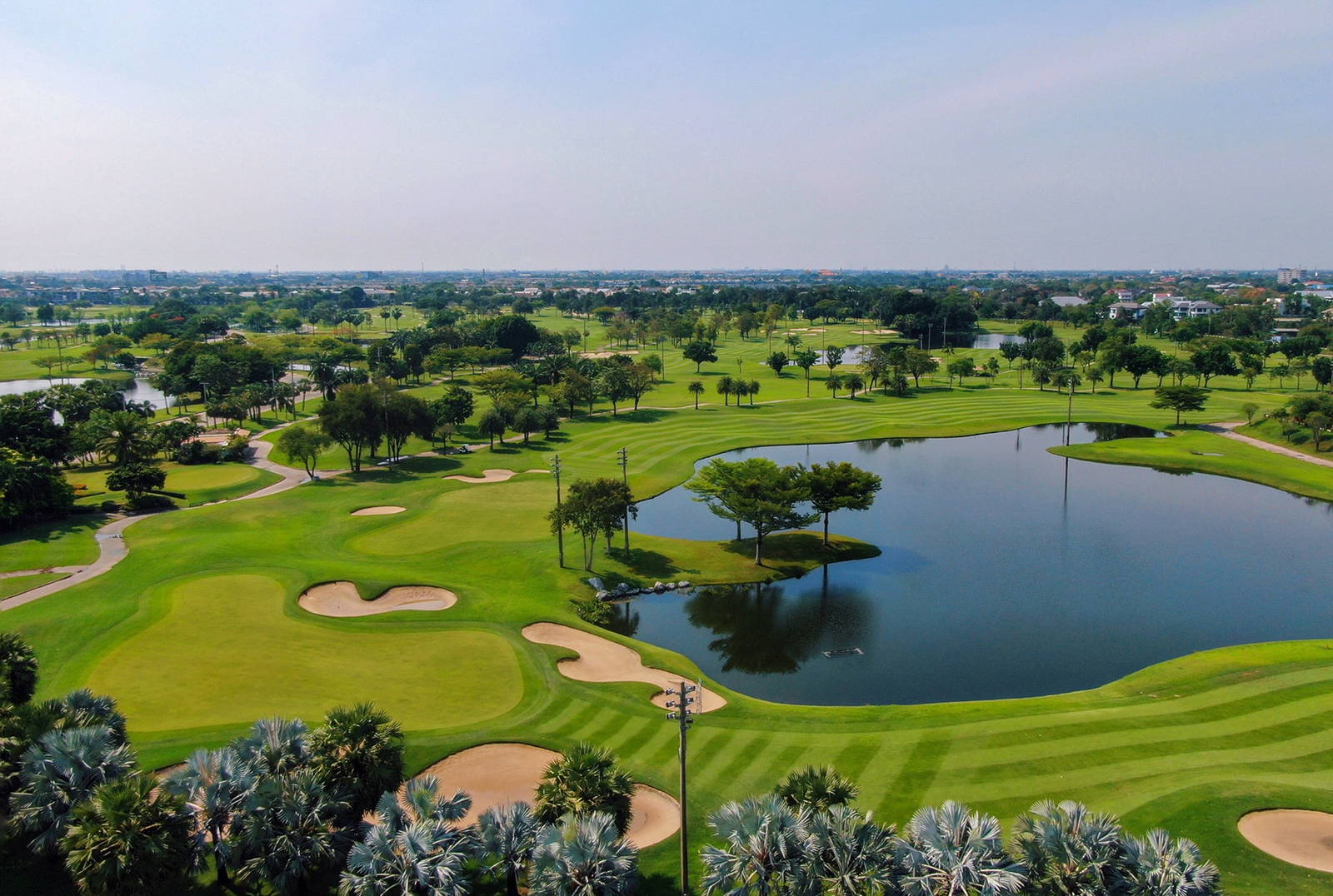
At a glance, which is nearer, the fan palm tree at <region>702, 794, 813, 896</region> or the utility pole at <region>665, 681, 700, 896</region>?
the fan palm tree at <region>702, 794, 813, 896</region>

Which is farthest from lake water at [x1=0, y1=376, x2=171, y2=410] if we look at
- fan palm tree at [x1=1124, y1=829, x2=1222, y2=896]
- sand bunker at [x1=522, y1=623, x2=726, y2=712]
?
fan palm tree at [x1=1124, y1=829, x2=1222, y2=896]

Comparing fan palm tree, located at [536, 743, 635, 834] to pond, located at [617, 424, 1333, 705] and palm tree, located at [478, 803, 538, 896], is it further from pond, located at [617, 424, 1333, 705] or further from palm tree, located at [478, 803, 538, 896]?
pond, located at [617, 424, 1333, 705]

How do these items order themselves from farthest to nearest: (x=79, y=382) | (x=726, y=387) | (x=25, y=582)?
(x=79, y=382) → (x=726, y=387) → (x=25, y=582)

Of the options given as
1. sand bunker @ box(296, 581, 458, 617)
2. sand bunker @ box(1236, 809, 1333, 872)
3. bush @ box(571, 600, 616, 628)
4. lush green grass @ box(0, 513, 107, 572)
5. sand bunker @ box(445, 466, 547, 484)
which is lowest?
bush @ box(571, 600, 616, 628)

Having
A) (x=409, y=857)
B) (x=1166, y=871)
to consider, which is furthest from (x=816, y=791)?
(x=409, y=857)

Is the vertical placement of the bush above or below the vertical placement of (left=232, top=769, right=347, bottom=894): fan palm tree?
below

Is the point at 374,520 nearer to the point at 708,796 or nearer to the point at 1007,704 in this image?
the point at 708,796

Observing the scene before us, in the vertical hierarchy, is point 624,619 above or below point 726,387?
below

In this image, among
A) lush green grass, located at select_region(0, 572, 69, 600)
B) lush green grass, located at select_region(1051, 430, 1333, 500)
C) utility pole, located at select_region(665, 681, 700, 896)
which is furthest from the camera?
lush green grass, located at select_region(1051, 430, 1333, 500)

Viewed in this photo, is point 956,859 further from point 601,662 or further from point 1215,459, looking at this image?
point 1215,459
